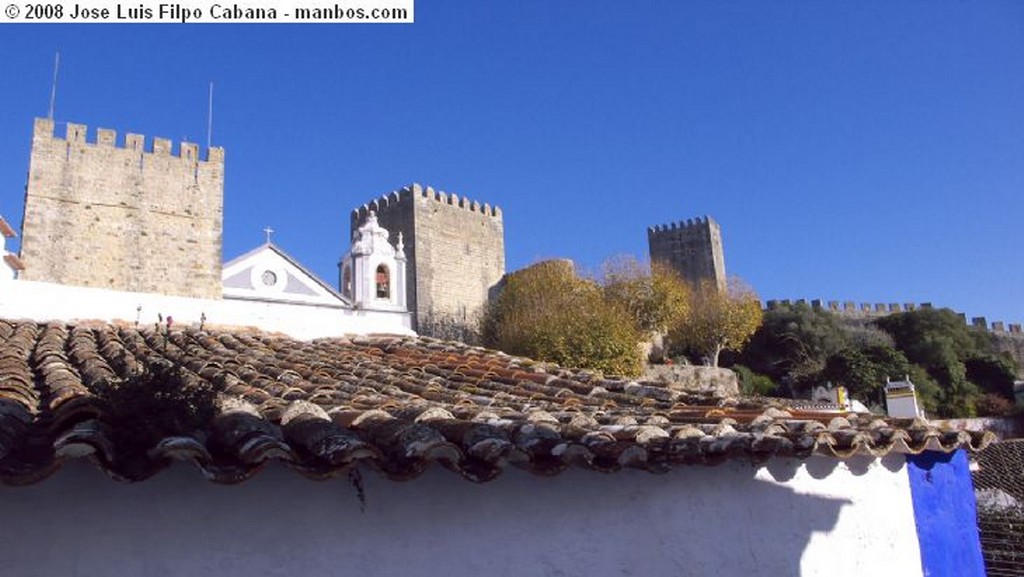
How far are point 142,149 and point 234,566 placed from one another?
94.4 ft

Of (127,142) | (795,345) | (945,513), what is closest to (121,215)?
(127,142)

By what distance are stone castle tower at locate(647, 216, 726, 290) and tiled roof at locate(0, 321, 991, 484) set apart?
42.8 meters

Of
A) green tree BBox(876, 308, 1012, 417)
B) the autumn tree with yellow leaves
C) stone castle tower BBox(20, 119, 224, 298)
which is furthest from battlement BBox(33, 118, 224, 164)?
green tree BBox(876, 308, 1012, 417)

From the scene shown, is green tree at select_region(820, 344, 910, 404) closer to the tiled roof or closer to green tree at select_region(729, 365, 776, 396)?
green tree at select_region(729, 365, 776, 396)

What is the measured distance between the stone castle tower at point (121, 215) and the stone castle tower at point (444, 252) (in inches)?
440

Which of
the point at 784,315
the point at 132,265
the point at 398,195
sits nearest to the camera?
the point at 132,265

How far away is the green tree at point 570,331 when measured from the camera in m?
22.7

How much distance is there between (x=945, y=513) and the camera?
6.02 metres

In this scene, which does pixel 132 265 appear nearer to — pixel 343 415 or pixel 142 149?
pixel 142 149

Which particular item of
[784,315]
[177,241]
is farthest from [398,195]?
[784,315]

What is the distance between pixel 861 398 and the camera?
31.8 m

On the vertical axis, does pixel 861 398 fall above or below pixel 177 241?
below

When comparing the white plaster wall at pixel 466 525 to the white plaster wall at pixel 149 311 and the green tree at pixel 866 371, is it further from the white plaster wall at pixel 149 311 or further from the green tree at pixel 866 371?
the green tree at pixel 866 371

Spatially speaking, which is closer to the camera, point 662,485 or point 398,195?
point 662,485
